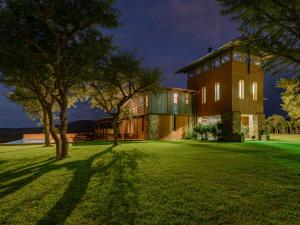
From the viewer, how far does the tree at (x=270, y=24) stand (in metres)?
7.37

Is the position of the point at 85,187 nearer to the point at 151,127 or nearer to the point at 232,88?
the point at 151,127

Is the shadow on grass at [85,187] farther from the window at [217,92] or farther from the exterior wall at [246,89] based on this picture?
the window at [217,92]

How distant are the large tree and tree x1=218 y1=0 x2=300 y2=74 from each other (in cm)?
581

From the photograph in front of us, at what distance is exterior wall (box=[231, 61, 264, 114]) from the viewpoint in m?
19.4

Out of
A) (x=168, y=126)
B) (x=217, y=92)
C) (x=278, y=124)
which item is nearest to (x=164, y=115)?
(x=168, y=126)

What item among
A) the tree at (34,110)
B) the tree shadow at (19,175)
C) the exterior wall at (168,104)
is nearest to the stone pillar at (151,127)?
the exterior wall at (168,104)

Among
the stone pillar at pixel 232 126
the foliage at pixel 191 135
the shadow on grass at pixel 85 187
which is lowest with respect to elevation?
the shadow on grass at pixel 85 187

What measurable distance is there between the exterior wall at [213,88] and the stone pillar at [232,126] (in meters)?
0.69

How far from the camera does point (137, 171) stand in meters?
7.21

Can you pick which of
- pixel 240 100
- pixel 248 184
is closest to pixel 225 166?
pixel 248 184

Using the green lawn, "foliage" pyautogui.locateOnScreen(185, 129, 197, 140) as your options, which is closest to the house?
"foliage" pyautogui.locateOnScreen(185, 129, 197, 140)

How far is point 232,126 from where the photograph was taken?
61.7ft

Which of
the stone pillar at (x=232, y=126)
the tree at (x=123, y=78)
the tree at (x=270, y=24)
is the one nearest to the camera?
the tree at (x=270, y=24)

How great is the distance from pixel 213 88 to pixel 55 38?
15844 millimetres
